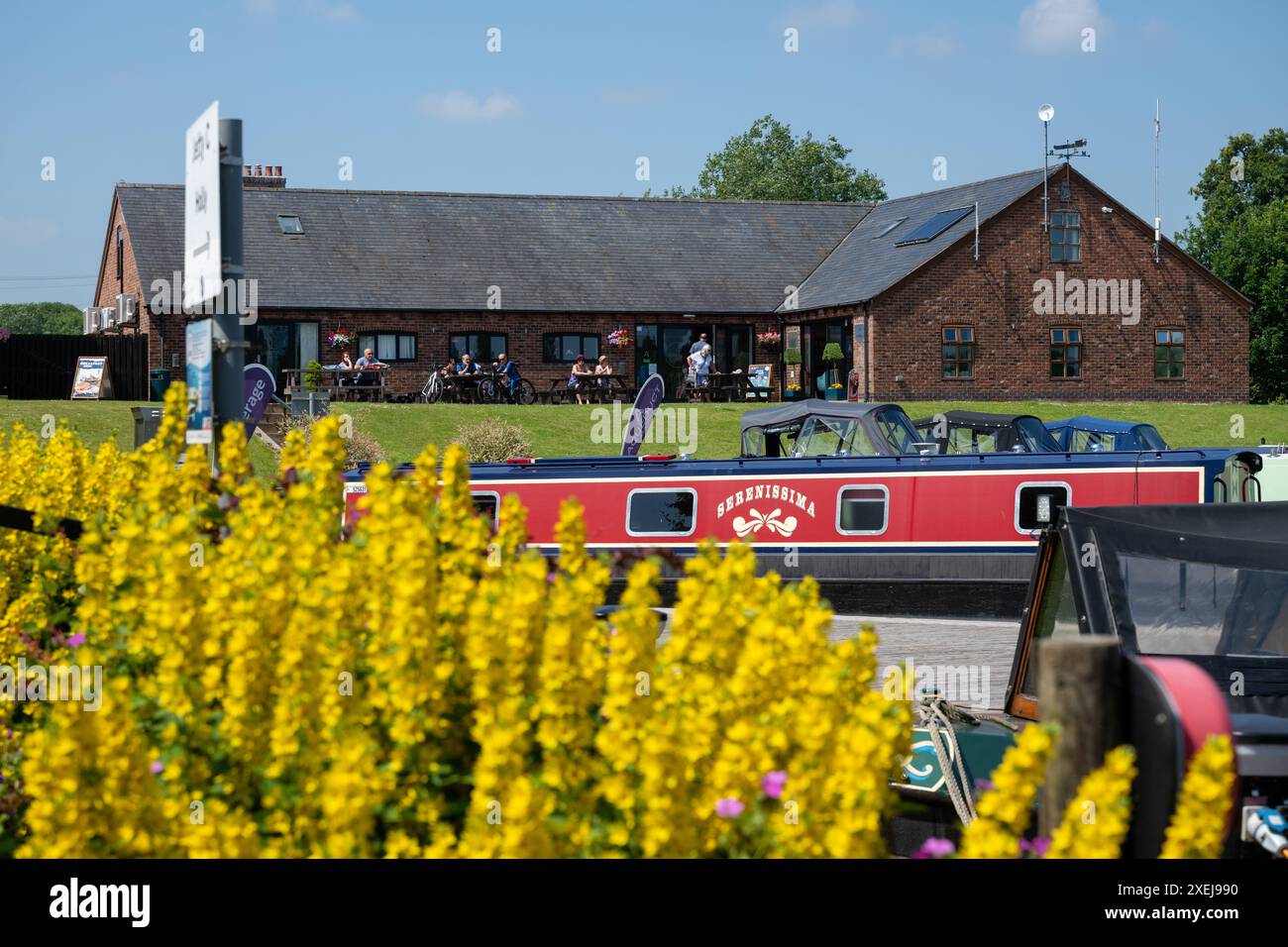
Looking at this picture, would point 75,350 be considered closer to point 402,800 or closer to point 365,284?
point 365,284

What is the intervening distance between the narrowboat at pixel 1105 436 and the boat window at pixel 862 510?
3.71 meters

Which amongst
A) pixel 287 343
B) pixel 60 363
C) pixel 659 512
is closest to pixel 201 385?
pixel 659 512

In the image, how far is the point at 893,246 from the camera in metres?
45.7

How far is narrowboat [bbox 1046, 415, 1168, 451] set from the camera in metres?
19.0

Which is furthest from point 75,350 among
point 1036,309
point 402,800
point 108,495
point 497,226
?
point 402,800

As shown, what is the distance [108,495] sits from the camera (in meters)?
7.80

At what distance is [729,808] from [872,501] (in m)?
13.2

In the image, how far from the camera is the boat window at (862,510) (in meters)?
16.3

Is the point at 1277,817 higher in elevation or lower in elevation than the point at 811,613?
lower

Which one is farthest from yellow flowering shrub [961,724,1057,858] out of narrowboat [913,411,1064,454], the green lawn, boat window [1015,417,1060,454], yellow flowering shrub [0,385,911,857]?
the green lawn

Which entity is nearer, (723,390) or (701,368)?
(701,368)

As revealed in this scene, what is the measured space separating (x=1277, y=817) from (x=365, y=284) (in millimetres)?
40646

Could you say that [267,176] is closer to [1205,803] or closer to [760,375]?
[760,375]

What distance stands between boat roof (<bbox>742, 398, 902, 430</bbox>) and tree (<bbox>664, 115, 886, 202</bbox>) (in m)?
77.8
